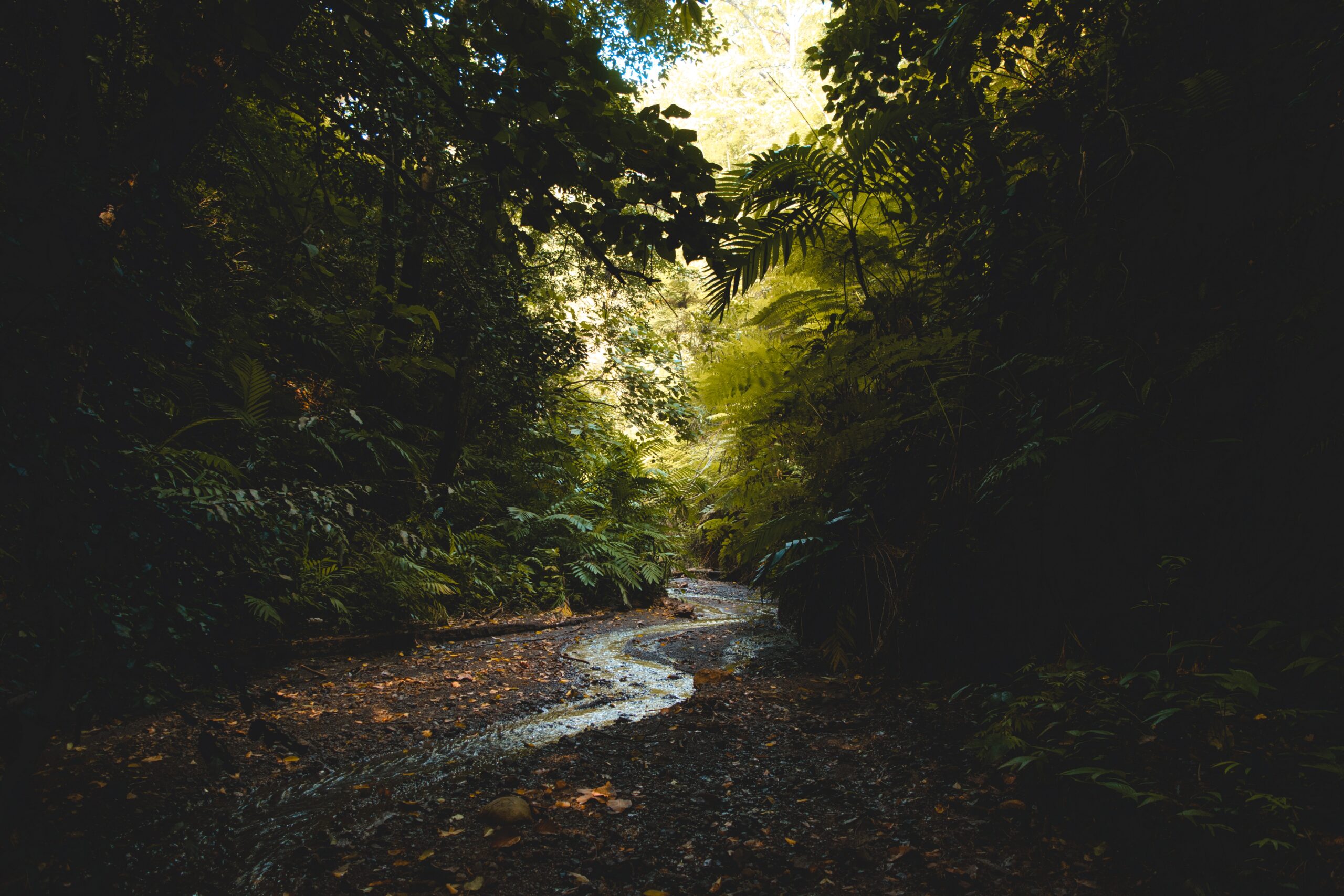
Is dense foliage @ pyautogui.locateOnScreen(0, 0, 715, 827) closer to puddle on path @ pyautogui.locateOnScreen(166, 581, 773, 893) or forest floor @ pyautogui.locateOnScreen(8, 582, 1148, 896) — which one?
forest floor @ pyautogui.locateOnScreen(8, 582, 1148, 896)

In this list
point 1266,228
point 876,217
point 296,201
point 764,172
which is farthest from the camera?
point 876,217

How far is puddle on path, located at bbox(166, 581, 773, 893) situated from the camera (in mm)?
1843

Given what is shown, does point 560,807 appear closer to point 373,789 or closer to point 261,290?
point 373,789

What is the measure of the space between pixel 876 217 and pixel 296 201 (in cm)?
350

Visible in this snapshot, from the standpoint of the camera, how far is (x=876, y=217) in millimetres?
3895

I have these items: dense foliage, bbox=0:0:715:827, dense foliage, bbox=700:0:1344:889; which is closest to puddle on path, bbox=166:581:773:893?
dense foliage, bbox=0:0:715:827

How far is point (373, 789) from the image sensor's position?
2334 mm

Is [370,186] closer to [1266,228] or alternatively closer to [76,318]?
[76,318]

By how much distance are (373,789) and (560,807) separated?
2.85ft

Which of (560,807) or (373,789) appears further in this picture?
(373,789)

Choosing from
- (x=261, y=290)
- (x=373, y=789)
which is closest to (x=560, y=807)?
(x=373, y=789)

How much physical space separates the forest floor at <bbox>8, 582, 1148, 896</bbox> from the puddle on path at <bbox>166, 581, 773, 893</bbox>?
1 cm

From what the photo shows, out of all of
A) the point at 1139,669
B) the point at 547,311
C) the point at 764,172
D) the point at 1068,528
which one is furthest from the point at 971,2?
the point at 547,311

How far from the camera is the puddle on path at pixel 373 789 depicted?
72.6 inches
